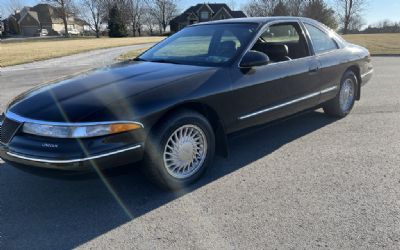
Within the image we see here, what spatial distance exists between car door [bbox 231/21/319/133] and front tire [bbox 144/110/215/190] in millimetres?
472

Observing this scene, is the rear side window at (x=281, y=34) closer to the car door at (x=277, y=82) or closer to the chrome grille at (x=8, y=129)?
the car door at (x=277, y=82)

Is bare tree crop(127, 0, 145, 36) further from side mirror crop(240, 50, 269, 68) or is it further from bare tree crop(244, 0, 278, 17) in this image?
side mirror crop(240, 50, 269, 68)

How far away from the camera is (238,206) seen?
10.7 feet

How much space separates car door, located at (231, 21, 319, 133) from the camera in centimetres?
400

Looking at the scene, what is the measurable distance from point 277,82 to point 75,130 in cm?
→ 245

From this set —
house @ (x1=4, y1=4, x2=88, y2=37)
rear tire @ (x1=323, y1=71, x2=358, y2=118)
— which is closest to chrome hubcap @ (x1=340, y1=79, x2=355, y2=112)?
rear tire @ (x1=323, y1=71, x2=358, y2=118)

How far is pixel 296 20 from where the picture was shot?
16.8 ft

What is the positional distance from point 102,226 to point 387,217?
2278 millimetres

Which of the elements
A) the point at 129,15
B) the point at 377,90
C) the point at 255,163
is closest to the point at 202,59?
the point at 255,163

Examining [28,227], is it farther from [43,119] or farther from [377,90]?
[377,90]

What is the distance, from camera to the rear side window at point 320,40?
5.17m

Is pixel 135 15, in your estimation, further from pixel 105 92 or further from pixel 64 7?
pixel 105 92

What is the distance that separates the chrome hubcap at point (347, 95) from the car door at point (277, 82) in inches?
38.7

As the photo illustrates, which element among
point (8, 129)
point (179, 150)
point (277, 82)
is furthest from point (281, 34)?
point (8, 129)
